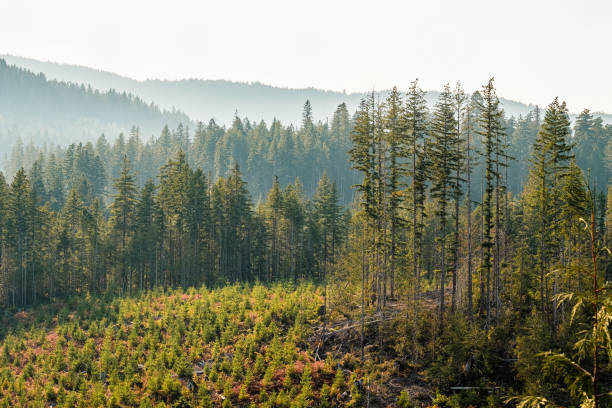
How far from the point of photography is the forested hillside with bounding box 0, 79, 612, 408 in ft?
80.3

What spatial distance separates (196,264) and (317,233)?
50.5ft

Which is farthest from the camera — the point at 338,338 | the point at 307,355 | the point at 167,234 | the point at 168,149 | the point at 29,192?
the point at 168,149

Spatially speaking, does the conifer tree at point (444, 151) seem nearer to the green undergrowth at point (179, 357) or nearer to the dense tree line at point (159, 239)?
the green undergrowth at point (179, 357)

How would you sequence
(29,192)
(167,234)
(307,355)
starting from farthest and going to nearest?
(167,234), (29,192), (307,355)

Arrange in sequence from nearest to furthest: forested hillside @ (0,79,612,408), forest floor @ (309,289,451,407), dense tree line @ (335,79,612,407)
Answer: forested hillside @ (0,79,612,408) → forest floor @ (309,289,451,407) → dense tree line @ (335,79,612,407)

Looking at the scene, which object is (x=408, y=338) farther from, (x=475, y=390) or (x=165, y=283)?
(x=165, y=283)

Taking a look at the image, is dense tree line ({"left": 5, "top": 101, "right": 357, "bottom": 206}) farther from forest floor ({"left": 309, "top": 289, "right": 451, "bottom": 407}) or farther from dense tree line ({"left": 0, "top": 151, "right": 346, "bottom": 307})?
forest floor ({"left": 309, "top": 289, "right": 451, "bottom": 407})

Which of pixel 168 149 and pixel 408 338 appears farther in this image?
pixel 168 149

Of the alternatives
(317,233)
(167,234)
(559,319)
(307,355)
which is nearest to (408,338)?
(307,355)

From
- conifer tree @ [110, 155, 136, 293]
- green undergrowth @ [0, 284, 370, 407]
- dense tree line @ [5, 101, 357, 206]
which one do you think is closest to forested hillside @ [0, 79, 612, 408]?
green undergrowth @ [0, 284, 370, 407]

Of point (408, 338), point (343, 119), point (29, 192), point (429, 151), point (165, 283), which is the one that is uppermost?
point (343, 119)

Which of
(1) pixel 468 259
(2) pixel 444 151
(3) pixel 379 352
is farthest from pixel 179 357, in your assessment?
(2) pixel 444 151

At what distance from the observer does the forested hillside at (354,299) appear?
24484 millimetres

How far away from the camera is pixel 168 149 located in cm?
12456
